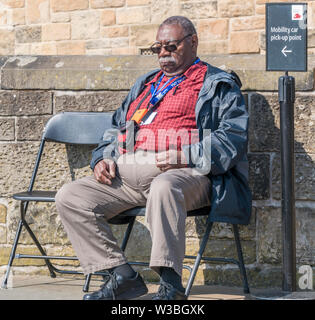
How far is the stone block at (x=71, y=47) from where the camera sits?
10.2m

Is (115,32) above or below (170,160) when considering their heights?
above

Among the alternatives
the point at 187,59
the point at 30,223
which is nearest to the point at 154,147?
the point at 187,59

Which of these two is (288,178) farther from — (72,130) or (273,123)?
(72,130)

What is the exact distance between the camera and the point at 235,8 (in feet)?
30.8

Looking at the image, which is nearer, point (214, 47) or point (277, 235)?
point (277, 235)

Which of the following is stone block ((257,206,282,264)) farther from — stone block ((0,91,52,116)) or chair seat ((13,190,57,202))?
stone block ((0,91,52,116))

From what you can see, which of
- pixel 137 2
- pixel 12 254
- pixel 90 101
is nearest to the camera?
pixel 12 254

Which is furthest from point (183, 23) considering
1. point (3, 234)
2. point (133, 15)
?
point (133, 15)

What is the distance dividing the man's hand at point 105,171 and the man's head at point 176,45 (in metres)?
0.68

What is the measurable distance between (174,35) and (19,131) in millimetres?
1313

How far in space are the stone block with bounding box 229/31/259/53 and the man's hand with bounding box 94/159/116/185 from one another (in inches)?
204

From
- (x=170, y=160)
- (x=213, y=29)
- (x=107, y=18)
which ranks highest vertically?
(x=107, y=18)

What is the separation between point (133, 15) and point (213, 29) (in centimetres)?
115

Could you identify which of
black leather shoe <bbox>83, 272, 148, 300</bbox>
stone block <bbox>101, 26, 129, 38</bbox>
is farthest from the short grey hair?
stone block <bbox>101, 26, 129, 38</bbox>
